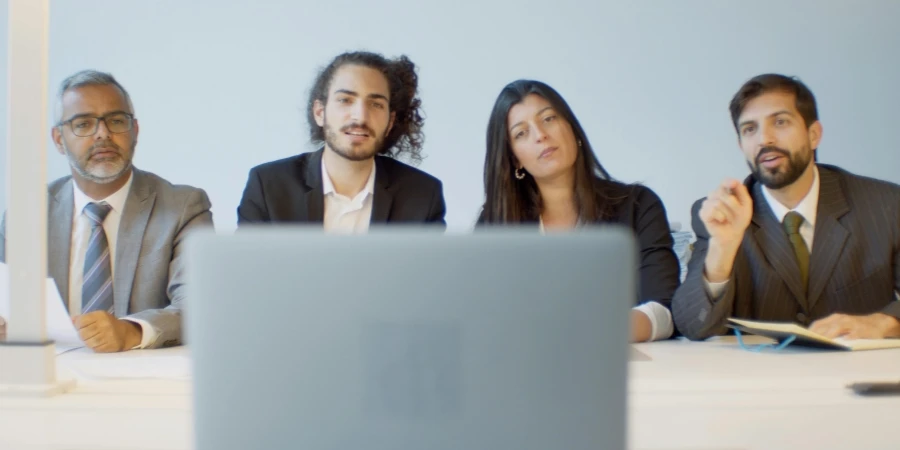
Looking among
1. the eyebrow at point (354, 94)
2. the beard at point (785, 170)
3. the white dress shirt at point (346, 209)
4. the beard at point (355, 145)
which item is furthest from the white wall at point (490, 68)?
the beard at point (785, 170)

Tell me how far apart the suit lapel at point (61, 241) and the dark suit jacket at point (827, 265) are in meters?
2.00

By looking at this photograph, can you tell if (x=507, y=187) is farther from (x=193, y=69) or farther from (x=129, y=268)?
(x=193, y=69)

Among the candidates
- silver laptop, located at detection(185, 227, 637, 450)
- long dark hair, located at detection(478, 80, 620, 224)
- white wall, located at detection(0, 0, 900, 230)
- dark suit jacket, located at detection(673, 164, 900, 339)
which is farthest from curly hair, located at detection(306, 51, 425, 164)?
silver laptop, located at detection(185, 227, 637, 450)

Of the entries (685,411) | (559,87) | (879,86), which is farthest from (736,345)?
(879,86)

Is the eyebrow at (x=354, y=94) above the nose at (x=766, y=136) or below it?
above

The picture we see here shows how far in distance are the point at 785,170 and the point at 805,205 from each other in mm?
154

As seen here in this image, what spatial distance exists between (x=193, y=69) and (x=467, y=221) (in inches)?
61.6

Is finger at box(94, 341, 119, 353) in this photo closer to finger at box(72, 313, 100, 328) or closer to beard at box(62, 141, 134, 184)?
finger at box(72, 313, 100, 328)

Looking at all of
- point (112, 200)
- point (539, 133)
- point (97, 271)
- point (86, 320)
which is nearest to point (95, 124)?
point (112, 200)

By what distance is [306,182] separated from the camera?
303 centimetres

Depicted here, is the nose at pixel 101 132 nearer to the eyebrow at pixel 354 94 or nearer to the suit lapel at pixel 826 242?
the eyebrow at pixel 354 94

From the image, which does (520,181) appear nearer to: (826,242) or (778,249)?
(778,249)

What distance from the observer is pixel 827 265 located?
8.27 feet

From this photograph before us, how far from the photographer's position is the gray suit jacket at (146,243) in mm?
2502
